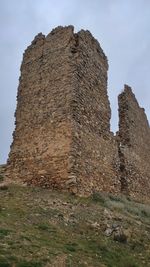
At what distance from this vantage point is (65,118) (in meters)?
14.5

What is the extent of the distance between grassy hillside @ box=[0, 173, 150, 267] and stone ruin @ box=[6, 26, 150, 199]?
94 cm

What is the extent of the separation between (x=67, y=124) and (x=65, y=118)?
272mm

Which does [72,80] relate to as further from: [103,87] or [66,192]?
[66,192]

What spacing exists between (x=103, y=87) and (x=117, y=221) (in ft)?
21.7

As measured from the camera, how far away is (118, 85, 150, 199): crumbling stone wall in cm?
1750

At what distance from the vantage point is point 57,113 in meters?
14.9

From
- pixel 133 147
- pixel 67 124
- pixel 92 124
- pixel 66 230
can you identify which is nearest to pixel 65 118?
pixel 67 124

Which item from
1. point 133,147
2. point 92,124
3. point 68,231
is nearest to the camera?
point 68,231

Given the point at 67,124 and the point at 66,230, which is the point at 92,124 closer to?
the point at 67,124

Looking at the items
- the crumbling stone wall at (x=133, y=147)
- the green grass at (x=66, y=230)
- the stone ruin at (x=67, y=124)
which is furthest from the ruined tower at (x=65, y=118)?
the crumbling stone wall at (x=133, y=147)

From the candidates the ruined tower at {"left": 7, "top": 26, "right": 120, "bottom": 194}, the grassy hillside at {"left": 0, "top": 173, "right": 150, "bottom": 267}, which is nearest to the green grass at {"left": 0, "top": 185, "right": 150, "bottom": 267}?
the grassy hillside at {"left": 0, "top": 173, "right": 150, "bottom": 267}

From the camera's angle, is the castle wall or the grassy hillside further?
the castle wall

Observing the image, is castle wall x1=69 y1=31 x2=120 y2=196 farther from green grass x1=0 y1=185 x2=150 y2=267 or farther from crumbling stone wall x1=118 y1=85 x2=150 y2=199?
crumbling stone wall x1=118 y1=85 x2=150 y2=199

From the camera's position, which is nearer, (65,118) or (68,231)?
(68,231)
